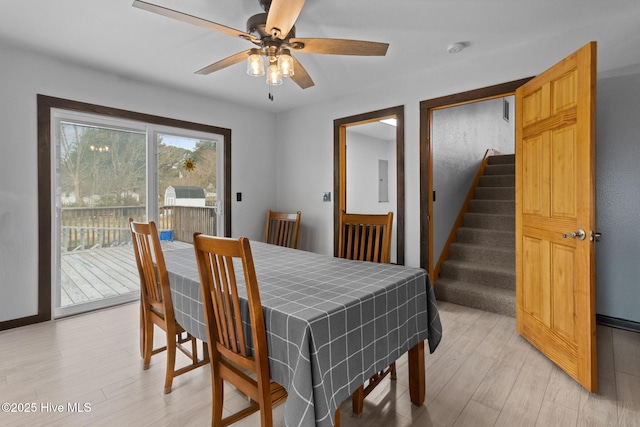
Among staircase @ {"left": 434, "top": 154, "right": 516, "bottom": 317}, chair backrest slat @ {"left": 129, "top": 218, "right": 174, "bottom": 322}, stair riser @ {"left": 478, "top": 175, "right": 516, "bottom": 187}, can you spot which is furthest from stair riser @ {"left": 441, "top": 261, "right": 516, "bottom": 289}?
chair backrest slat @ {"left": 129, "top": 218, "right": 174, "bottom": 322}

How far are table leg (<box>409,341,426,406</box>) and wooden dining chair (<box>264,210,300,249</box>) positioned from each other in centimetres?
247

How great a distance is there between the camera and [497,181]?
454cm

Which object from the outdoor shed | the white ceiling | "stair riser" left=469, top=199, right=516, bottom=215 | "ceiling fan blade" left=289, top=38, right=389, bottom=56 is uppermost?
the white ceiling

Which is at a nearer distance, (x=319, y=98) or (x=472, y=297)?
(x=472, y=297)

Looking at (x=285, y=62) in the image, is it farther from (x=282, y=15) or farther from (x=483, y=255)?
(x=483, y=255)

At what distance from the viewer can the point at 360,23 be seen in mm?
2326

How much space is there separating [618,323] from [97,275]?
4767 mm

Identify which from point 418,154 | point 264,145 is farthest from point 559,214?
point 264,145

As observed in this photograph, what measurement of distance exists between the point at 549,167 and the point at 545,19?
111 centimetres

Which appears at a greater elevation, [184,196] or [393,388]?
[184,196]

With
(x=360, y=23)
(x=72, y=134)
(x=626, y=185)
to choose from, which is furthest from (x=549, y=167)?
(x=72, y=134)

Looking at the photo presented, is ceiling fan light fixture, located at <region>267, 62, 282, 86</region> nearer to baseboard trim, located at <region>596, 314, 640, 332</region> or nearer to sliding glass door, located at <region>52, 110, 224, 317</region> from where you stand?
sliding glass door, located at <region>52, 110, 224, 317</region>

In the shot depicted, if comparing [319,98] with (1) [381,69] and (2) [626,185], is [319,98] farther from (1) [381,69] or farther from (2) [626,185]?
(2) [626,185]

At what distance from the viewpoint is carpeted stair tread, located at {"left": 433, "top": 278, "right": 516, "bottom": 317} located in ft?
9.90
